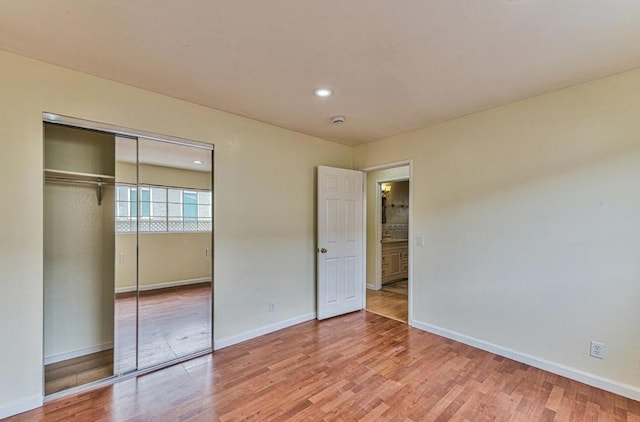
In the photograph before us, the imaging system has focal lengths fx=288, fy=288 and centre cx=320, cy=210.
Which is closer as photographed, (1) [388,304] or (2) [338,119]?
(2) [338,119]

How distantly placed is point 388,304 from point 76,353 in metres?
3.74

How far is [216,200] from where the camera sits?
9.62 feet

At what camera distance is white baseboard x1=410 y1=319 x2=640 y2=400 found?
215 cm

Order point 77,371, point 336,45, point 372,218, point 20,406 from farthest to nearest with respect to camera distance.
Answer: point 372,218 → point 77,371 → point 20,406 → point 336,45

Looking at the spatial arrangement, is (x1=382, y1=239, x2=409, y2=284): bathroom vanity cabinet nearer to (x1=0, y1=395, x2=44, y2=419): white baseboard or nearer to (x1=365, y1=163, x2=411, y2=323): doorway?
(x1=365, y1=163, x2=411, y2=323): doorway

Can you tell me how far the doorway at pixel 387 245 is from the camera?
4438mm

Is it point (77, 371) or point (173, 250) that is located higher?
point (173, 250)

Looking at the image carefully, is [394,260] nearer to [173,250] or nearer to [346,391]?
[346,391]

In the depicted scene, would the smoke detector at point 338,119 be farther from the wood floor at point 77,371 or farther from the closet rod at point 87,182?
the wood floor at point 77,371

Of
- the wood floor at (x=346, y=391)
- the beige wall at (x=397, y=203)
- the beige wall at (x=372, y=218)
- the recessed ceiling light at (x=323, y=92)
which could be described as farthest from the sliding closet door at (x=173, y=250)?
the beige wall at (x=397, y=203)

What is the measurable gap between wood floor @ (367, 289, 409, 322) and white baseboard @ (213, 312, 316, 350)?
1023mm

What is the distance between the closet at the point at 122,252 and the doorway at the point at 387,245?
2.47m

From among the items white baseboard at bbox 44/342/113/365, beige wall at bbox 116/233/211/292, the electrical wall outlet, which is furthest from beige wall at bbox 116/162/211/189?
the electrical wall outlet

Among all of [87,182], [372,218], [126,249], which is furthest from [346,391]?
[372,218]
